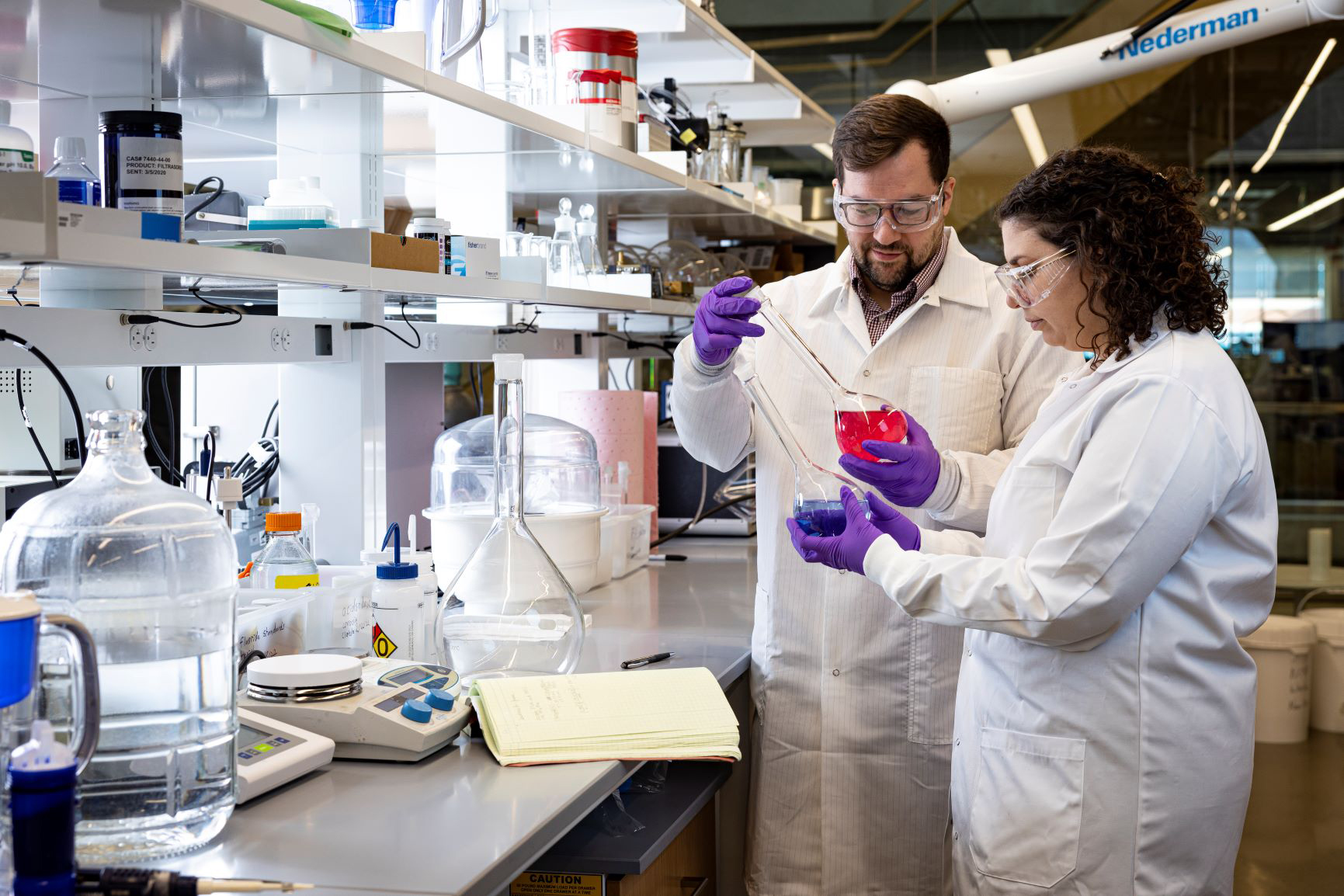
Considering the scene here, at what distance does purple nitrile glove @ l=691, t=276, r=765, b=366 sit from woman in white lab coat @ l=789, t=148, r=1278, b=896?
17.7 inches

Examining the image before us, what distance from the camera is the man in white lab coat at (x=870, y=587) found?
2184 mm

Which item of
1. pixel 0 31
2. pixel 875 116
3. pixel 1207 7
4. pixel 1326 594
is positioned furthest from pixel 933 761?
pixel 1326 594

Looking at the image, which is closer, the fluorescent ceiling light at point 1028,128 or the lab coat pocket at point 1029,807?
the lab coat pocket at point 1029,807

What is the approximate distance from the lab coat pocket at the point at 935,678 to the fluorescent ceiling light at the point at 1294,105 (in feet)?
14.7

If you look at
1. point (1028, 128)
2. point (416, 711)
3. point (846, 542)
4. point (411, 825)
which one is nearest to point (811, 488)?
point (846, 542)

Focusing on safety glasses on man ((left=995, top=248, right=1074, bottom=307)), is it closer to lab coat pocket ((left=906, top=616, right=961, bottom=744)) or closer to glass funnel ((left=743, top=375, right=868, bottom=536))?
glass funnel ((left=743, top=375, right=868, bottom=536))

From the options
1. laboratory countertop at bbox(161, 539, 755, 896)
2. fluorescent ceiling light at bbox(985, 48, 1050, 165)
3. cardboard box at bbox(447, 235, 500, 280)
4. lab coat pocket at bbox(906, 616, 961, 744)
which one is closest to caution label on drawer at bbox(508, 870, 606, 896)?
laboratory countertop at bbox(161, 539, 755, 896)

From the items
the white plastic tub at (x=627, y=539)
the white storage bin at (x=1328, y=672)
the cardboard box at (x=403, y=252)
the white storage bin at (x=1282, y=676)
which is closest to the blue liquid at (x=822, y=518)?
the cardboard box at (x=403, y=252)

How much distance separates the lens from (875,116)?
6.96ft

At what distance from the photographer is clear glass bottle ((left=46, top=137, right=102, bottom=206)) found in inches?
53.4

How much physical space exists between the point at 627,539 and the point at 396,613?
1132mm

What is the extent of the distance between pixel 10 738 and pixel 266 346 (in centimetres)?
111

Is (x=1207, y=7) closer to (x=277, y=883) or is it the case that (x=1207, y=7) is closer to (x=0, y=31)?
(x=0, y=31)

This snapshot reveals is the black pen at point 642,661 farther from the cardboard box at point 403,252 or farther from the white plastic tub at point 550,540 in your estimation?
the cardboard box at point 403,252
